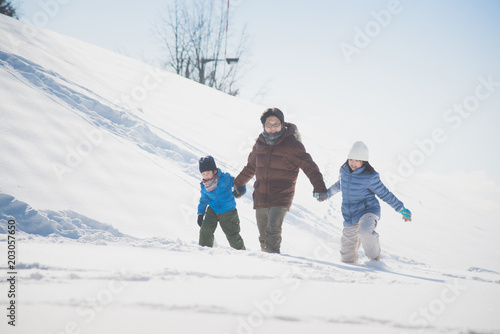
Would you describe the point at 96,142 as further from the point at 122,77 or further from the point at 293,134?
the point at 122,77

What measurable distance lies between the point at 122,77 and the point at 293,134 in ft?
26.2

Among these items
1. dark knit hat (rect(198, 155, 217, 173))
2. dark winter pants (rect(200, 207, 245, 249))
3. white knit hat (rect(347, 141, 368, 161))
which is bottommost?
dark winter pants (rect(200, 207, 245, 249))

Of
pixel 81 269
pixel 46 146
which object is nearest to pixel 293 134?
pixel 81 269

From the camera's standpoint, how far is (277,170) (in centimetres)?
346

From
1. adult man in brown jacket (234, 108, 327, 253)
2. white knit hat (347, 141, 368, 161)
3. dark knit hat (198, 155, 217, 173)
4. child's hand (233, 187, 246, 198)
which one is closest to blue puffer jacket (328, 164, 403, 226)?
white knit hat (347, 141, 368, 161)

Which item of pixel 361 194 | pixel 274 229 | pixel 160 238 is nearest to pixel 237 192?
pixel 274 229

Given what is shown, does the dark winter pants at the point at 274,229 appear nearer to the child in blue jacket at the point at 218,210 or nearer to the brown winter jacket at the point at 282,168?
the brown winter jacket at the point at 282,168

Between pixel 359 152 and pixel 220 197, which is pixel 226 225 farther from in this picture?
pixel 359 152

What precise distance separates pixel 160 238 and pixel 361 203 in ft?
6.63

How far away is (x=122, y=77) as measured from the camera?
9797 mm

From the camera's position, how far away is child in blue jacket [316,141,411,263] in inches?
126

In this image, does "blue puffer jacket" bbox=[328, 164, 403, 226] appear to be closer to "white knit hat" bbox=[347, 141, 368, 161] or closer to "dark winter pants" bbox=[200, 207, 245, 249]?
"white knit hat" bbox=[347, 141, 368, 161]

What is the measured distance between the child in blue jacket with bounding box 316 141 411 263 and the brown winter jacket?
0.98 ft

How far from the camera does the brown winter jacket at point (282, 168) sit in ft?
11.2
